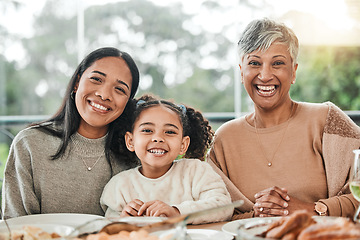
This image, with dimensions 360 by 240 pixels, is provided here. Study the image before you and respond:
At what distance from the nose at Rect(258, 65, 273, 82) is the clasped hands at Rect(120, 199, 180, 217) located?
0.78 m

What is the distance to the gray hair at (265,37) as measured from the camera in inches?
77.9

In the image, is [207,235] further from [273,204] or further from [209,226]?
[273,204]

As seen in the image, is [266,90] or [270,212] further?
[266,90]

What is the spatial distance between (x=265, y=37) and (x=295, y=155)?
22.7 inches

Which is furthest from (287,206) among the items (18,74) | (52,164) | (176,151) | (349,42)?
(349,42)

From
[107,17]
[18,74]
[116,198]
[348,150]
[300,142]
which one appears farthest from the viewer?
[107,17]

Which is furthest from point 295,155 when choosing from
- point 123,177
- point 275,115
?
point 123,177

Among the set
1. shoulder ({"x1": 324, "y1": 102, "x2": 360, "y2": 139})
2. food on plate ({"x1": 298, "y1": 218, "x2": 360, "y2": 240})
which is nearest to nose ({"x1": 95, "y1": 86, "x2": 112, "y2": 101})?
shoulder ({"x1": 324, "y1": 102, "x2": 360, "y2": 139})

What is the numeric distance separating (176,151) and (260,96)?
525 millimetres

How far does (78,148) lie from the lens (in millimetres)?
1947

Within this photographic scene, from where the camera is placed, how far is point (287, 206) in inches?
70.9

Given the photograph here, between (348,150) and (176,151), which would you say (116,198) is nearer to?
(176,151)

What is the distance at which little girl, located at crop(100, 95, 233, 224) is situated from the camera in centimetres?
178

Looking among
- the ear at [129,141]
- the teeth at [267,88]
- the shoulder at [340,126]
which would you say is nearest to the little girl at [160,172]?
the ear at [129,141]
